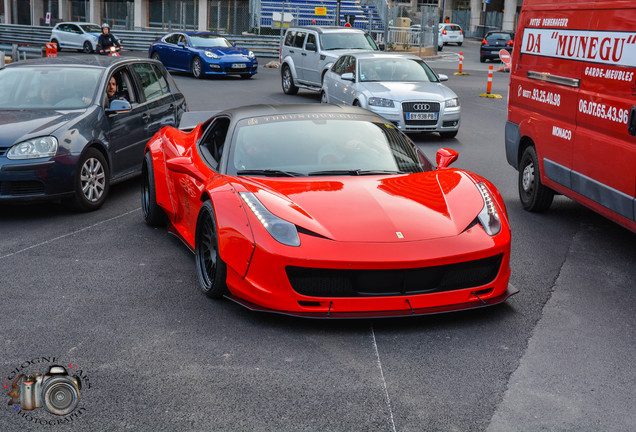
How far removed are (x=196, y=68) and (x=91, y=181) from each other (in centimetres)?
1917

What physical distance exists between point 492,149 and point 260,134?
8.18m

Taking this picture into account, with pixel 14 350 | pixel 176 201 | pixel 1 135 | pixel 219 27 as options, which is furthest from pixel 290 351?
pixel 219 27

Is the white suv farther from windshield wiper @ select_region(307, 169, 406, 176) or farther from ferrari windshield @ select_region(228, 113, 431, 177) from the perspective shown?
windshield wiper @ select_region(307, 169, 406, 176)

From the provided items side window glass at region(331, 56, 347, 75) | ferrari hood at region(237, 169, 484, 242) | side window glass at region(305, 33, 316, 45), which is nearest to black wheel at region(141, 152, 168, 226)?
ferrari hood at region(237, 169, 484, 242)

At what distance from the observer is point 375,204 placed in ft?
17.4

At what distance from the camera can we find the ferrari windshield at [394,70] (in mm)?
15727

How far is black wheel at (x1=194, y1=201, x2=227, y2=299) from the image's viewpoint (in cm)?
534

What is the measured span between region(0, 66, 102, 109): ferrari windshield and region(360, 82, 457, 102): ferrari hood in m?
6.56

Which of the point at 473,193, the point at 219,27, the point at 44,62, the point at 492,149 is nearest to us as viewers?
the point at 473,193

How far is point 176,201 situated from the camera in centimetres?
682

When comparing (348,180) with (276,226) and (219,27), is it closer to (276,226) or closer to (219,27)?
(276,226)

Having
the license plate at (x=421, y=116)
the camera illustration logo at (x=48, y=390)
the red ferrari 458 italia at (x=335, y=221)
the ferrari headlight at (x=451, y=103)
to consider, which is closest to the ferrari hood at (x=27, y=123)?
the red ferrari 458 italia at (x=335, y=221)

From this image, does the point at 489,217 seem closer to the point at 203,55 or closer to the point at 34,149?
the point at 34,149

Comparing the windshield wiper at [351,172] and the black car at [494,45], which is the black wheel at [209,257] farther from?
the black car at [494,45]
